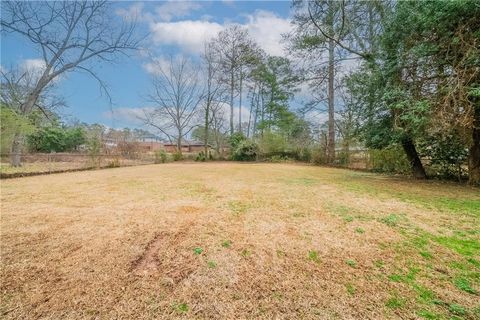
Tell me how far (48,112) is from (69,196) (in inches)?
555

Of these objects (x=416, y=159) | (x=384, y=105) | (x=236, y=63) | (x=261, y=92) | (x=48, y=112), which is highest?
(x=236, y=63)

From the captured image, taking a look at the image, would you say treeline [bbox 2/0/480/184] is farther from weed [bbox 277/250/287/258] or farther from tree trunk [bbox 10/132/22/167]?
weed [bbox 277/250/287/258]

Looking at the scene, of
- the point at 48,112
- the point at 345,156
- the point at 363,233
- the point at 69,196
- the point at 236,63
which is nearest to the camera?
the point at 363,233

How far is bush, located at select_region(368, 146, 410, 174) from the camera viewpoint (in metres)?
8.88

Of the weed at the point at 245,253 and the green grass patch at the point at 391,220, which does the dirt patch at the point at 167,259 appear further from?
the green grass patch at the point at 391,220

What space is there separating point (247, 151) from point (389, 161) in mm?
10384

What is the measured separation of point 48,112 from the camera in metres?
15.1

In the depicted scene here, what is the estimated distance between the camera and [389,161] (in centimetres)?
970

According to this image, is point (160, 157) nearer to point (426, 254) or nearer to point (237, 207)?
point (237, 207)

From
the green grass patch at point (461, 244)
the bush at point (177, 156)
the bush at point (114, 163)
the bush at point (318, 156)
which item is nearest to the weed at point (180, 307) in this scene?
the green grass patch at point (461, 244)

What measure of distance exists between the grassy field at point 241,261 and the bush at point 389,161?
18.1ft

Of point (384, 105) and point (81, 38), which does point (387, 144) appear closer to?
point (384, 105)

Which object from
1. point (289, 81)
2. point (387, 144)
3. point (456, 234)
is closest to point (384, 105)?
point (387, 144)

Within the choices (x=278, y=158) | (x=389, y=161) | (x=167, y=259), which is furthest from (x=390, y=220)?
(x=278, y=158)
